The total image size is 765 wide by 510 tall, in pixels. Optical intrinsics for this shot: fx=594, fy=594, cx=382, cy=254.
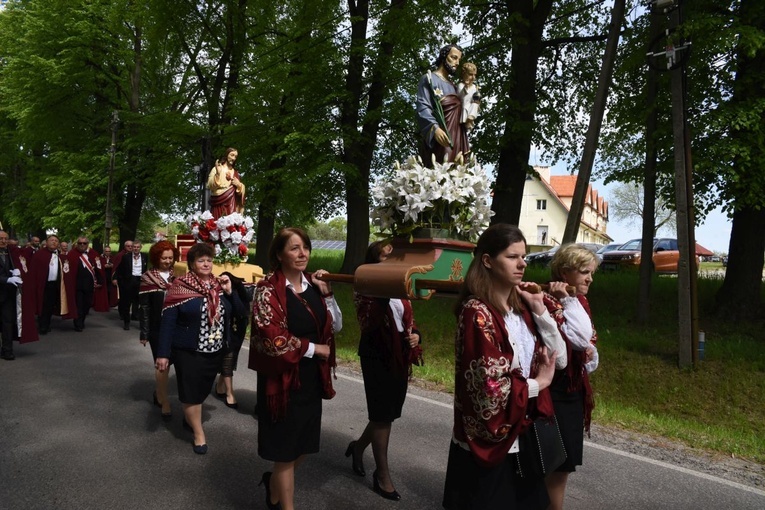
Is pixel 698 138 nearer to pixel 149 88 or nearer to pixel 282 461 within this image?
pixel 282 461

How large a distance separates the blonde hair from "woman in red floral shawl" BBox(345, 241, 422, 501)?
1356 millimetres

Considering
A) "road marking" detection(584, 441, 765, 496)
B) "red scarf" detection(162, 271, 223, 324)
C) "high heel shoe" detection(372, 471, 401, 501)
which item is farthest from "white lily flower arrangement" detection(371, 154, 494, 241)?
"road marking" detection(584, 441, 765, 496)

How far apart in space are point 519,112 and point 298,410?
11361 mm

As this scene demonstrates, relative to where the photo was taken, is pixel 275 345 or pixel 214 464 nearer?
pixel 275 345

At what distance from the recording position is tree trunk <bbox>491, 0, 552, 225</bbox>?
1317cm

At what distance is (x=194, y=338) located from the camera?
5281 millimetres

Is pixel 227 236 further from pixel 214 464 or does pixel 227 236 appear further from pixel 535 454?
pixel 535 454

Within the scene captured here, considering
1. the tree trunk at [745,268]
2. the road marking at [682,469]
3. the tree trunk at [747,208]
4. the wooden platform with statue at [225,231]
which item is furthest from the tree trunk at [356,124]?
the road marking at [682,469]

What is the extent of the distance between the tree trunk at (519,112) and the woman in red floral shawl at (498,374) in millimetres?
10465

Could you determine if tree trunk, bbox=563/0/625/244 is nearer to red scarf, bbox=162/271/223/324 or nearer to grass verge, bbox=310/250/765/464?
grass verge, bbox=310/250/765/464

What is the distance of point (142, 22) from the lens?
68.8 feet

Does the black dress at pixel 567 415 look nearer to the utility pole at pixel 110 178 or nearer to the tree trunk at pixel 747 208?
the tree trunk at pixel 747 208

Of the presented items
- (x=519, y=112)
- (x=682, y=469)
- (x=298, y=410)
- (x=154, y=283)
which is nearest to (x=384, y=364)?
(x=298, y=410)

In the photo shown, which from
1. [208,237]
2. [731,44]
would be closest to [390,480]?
[208,237]
